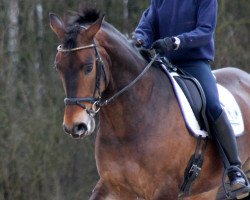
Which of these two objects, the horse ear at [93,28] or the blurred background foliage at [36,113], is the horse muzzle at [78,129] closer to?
the horse ear at [93,28]

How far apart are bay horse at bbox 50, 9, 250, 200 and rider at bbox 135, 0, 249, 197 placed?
33 centimetres

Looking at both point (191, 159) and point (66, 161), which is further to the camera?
point (66, 161)

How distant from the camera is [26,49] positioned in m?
10.0

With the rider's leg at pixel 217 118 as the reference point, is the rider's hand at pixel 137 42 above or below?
above

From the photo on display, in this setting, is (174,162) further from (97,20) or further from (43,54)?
(43,54)

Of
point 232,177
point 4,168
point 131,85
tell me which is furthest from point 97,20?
point 4,168

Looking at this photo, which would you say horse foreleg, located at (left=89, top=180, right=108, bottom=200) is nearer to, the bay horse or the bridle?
the bay horse

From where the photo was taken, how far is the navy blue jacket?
652 cm

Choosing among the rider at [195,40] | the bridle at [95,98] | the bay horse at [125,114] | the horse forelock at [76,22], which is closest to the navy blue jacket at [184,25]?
the rider at [195,40]

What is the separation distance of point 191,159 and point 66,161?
156 inches

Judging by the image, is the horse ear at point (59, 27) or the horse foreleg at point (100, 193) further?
the horse foreleg at point (100, 193)

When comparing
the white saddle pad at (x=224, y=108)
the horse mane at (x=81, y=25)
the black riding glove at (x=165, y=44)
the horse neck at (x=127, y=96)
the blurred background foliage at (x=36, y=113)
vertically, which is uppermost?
the horse mane at (x=81, y=25)

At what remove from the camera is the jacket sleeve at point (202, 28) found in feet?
21.0

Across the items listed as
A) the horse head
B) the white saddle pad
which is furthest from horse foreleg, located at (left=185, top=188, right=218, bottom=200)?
the horse head
